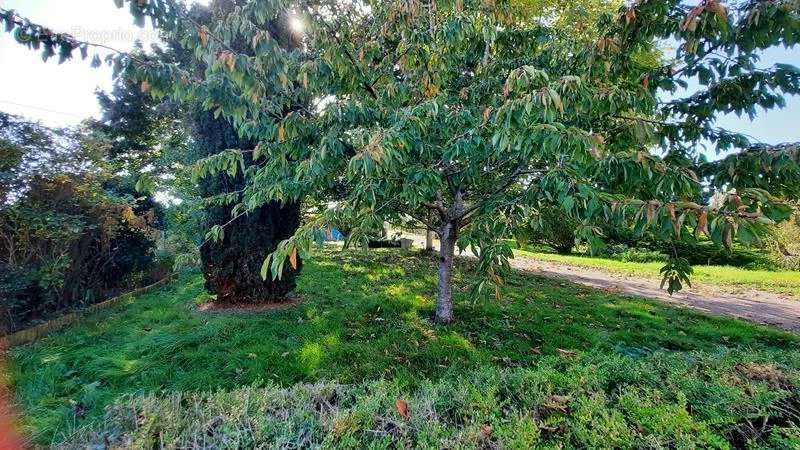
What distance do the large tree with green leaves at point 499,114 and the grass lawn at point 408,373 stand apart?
0.74 m

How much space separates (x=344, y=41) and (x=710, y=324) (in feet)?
21.7

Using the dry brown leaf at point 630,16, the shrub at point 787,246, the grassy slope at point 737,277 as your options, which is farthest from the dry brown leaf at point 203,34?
the shrub at point 787,246

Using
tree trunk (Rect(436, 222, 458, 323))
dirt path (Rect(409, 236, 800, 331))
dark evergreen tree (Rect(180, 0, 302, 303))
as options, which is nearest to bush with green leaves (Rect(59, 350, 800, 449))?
tree trunk (Rect(436, 222, 458, 323))

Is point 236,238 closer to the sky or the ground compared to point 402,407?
closer to the sky

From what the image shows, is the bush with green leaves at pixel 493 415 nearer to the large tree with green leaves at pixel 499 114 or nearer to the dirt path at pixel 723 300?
the large tree with green leaves at pixel 499 114

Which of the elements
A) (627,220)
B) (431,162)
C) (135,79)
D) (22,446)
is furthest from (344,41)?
(22,446)

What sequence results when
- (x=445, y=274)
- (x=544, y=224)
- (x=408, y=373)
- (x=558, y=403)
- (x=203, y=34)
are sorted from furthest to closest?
1. (x=445, y=274)
2. (x=408, y=373)
3. (x=544, y=224)
4. (x=203, y=34)
5. (x=558, y=403)

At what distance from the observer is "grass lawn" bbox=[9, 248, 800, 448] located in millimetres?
1476

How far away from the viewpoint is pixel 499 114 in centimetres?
234

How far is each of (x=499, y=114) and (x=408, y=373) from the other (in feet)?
8.03

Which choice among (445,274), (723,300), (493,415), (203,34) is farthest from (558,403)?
(723,300)

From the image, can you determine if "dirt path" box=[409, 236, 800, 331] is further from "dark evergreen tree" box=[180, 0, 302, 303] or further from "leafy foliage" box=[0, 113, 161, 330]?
"leafy foliage" box=[0, 113, 161, 330]

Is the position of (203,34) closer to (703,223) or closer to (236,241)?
(703,223)

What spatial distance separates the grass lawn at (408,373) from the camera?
1.48 m
